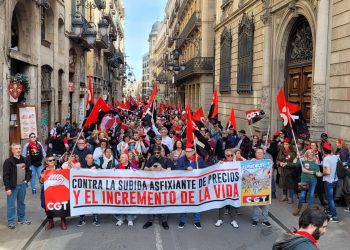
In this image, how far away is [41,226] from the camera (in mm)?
8352

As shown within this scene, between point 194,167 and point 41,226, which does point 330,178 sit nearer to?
point 194,167

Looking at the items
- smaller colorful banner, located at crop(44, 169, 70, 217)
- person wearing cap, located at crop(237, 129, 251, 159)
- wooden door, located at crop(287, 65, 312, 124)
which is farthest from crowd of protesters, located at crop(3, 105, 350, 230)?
wooden door, located at crop(287, 65, 312, 124)

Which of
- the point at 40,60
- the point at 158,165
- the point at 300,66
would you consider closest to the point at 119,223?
the point at 158,165

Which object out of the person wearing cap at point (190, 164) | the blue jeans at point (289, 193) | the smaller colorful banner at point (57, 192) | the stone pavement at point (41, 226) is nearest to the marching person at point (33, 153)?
the stone pavement at point (41, 226)

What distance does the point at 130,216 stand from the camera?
28.4 feet

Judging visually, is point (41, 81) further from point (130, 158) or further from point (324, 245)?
point (324, 245)

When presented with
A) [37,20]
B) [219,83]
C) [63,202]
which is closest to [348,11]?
A: [63,202]

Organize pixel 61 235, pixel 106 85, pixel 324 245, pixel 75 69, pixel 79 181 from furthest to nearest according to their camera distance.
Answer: pixel 106 85
pixel 75 69
pixel 79 181
pixel 61 235
pixel 324 245

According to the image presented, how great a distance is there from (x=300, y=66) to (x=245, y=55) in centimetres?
544

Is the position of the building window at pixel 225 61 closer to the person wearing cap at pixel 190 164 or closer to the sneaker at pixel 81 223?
the person wearing cap at pixel 190 164

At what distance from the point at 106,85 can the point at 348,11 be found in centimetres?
3567

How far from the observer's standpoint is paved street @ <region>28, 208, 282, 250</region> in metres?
7.35

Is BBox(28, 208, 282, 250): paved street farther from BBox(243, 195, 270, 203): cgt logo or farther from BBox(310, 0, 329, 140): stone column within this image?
BBox(310, 0, 329, 140): stone column

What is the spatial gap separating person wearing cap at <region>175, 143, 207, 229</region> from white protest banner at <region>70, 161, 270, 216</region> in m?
0.14
